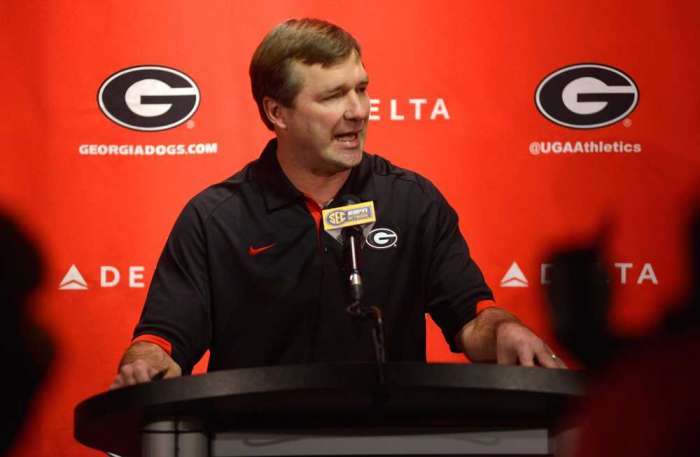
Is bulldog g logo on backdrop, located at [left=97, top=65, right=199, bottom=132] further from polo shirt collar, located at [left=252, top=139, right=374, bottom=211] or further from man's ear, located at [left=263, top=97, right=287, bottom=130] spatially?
polo shirt collar, located at [left=252, top=139, right=374, bottom=211]

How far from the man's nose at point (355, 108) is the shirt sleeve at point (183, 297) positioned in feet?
1.40

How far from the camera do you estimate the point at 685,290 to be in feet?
9.66

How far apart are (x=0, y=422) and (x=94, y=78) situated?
3.26 feet

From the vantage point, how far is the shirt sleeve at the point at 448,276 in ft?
7.65

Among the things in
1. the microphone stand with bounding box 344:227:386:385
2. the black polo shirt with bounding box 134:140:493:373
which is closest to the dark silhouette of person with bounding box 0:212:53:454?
the black polo shirt with bounding box 134:140:493:373

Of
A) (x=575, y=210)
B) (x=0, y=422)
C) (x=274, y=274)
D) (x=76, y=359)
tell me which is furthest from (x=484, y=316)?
(x=0, y=422)

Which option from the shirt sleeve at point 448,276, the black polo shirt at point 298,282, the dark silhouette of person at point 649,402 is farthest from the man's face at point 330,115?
the dark silhouette of person at point 649,402

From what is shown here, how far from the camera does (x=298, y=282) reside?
7.88 ft

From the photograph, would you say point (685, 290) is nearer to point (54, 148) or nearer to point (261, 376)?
point (54, 148)

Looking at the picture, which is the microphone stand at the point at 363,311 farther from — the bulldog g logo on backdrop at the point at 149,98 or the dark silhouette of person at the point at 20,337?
the dark silhouette of person at the point at 20,337

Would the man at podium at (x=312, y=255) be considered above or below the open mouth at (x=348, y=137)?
below

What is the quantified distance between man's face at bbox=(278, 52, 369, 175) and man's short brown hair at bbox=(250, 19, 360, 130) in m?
0.02

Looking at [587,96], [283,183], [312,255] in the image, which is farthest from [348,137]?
[587,96]

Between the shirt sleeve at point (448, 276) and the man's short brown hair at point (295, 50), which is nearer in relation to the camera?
the shirt sleeve at point (448, 276)
